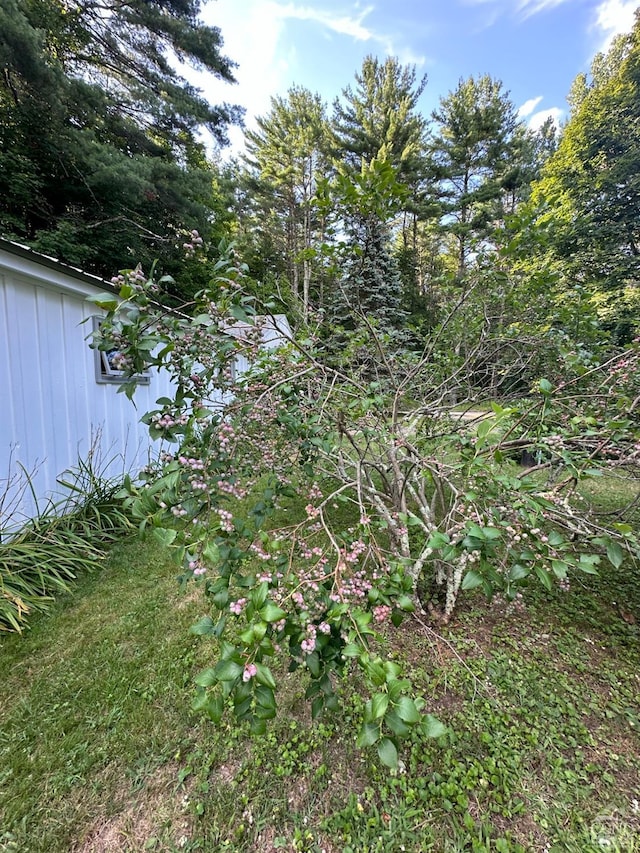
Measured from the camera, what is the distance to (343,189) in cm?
152

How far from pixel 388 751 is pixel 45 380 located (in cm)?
364

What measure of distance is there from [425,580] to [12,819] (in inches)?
83.8

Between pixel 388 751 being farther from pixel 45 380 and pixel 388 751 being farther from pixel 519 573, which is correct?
pixel 45 380

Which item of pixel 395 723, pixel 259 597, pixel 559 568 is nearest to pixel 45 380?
pixel 259 597

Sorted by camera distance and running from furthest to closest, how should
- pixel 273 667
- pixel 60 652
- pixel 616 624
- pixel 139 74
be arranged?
pixel 139 74 → pixel 616 624 → pixel 60 652 → pixel 273 667

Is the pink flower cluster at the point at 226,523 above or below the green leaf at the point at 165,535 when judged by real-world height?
below

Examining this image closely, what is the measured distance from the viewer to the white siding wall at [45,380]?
2736 millimetres

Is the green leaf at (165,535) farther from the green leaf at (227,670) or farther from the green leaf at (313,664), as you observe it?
the green leaf at (313,664)

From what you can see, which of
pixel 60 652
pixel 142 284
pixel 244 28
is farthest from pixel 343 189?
pixel 244 28

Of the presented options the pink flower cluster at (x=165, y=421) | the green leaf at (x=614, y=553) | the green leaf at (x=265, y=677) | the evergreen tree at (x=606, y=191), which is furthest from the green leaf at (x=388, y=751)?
the evergreen tree at (x=606, y=191)

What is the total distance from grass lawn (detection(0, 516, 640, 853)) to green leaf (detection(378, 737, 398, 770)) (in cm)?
67

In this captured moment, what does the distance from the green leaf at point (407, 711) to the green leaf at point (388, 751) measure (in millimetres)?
59

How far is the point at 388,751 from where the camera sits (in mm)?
638

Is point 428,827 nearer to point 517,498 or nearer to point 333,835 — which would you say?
point 333,835
